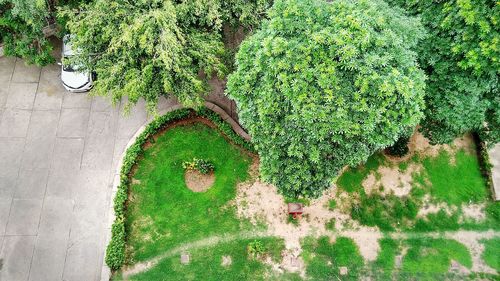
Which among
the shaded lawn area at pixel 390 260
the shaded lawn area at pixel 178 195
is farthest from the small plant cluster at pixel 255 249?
the shaded lawn area at pixel 390 260

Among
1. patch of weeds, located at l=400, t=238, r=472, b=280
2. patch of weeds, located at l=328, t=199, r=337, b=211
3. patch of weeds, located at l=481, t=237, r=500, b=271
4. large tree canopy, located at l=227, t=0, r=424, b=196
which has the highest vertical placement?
large tree canopy, located at l=227, t=0, r=424, b=196

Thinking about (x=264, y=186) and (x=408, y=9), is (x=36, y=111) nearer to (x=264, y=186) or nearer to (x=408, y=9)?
(x=264, y=186)

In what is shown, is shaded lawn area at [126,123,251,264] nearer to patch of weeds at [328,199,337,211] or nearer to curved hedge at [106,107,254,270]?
curved hedge at [106,107,254,270]

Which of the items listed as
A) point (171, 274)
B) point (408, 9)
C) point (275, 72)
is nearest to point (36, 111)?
point (171, 274)

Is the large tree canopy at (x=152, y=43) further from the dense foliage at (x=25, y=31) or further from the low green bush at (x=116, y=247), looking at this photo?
the low green bush at (x=116, y=247)

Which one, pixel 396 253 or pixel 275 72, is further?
pixel 396 253

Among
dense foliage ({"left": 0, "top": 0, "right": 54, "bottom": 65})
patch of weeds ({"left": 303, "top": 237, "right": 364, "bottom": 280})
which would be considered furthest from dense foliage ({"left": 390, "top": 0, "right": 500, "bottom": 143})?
dense foliage ({"left": 0, "top": 0, "right": 54, "bottom": 65})

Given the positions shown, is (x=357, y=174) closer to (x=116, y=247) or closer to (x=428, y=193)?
(x=428, y=193)
